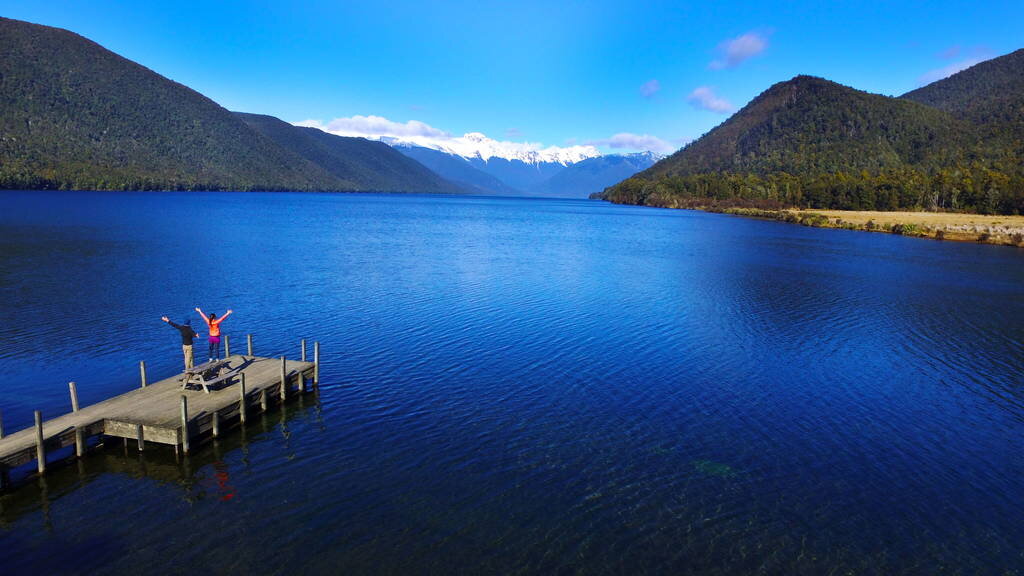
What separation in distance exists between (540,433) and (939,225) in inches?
5517

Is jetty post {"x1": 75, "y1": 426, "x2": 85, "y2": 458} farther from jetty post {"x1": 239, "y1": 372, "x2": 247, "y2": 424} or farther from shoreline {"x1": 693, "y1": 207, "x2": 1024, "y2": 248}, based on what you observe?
shoreline {"x1": 693, "y1": 207, "x2": 1024, "y2": 248}

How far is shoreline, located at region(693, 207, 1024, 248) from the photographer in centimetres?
10989

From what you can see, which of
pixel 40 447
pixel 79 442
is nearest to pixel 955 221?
pixel 79 442

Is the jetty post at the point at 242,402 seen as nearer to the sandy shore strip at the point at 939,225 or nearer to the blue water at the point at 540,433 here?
the blue water at the point at 540,433

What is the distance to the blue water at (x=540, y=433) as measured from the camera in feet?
51.5

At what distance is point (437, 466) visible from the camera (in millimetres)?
19688

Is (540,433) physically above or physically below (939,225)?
below

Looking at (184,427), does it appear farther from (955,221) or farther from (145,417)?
(955,221)

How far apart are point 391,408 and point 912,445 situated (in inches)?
854

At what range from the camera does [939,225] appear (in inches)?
4894

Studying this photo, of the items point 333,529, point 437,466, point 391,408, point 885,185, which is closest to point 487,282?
point 391,408

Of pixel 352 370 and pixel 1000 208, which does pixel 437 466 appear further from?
pixel 1000 208

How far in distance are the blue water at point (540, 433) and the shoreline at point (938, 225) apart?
72220mm

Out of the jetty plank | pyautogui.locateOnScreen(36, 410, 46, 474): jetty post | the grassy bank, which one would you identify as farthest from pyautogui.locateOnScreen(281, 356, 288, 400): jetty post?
the grassy bank
